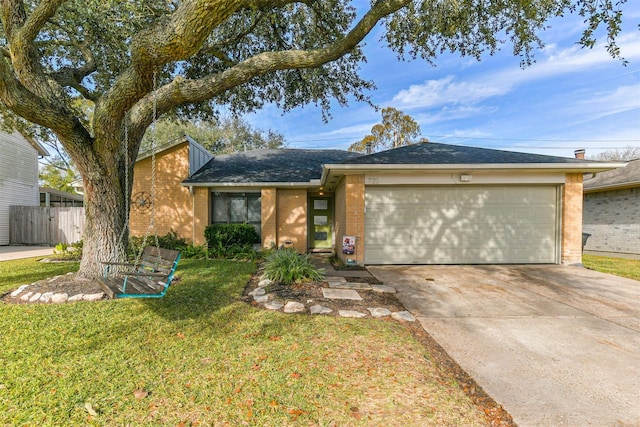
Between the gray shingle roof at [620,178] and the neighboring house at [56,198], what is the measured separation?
93.9ft

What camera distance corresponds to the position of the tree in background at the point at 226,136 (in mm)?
27031

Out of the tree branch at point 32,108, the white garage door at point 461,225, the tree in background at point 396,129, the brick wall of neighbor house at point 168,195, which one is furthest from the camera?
the tree in background at point 396,129

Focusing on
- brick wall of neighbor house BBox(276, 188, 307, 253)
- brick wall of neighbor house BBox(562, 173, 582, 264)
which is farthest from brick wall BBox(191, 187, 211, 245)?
brick wall of neighbor house BBox(562, 173, 582, 264)

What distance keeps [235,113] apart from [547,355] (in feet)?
34.1

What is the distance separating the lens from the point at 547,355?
297 cm

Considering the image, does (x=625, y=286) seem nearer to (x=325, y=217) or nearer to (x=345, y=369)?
(x=345, y=369)

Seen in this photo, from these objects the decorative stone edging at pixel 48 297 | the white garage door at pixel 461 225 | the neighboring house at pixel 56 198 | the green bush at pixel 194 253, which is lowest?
the green bush at pixel 194 253

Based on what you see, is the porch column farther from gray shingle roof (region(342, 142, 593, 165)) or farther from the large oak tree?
the large oak tree

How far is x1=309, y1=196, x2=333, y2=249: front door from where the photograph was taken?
12.0 m

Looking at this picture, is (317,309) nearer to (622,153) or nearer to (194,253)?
(194,253)

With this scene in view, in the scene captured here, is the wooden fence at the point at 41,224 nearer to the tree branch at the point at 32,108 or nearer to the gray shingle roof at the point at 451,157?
the tree branch at the point at 32,108

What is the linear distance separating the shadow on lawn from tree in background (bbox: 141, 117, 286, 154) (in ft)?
75.5

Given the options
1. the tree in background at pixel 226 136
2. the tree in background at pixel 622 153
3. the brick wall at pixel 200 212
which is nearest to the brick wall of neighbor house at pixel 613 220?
the brick wall at pixel 200 212

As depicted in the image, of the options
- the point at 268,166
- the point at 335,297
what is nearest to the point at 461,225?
the point at 335,297
